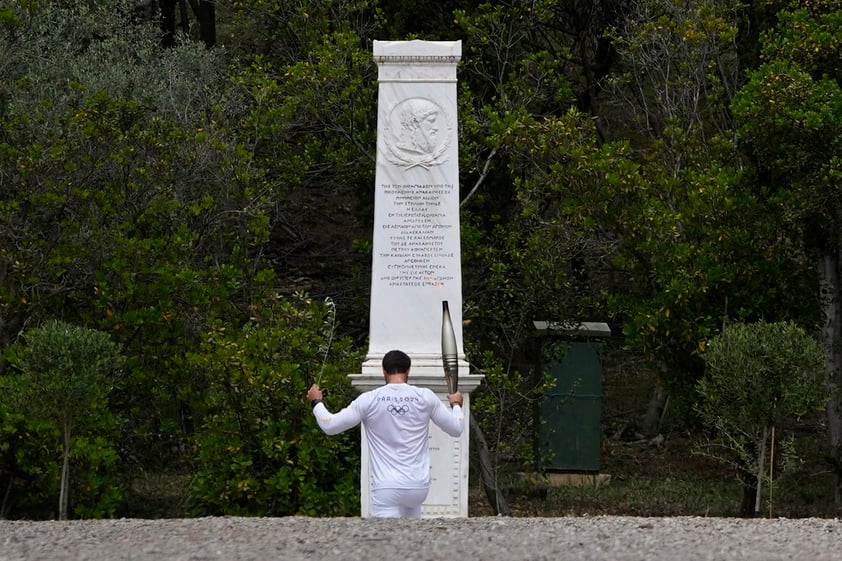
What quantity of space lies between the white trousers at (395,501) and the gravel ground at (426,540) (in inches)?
3.7

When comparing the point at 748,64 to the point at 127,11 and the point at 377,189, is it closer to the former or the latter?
the point at 377,189

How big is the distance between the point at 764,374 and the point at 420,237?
3440 millimetres

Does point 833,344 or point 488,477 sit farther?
point 833,344

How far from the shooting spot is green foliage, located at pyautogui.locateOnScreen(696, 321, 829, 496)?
1212 cm

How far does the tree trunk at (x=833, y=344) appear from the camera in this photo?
15.4 m

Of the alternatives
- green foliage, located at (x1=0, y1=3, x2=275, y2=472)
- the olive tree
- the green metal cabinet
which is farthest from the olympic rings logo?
the green metal cabinet

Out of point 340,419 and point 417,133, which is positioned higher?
point 417,133

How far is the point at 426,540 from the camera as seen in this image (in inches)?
277

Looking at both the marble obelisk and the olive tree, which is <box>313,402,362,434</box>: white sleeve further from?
the olive tree

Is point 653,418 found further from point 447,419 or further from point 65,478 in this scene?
point 447,419

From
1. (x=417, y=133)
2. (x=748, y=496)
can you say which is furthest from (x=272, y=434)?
(x=748, y=496)

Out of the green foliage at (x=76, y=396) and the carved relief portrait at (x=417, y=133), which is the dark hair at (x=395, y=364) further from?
the green foliage at (x=76, y=396)

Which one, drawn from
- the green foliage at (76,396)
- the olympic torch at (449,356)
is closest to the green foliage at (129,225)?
the green foliage at (76,396)

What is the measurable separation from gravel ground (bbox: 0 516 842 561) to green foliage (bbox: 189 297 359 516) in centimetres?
405
